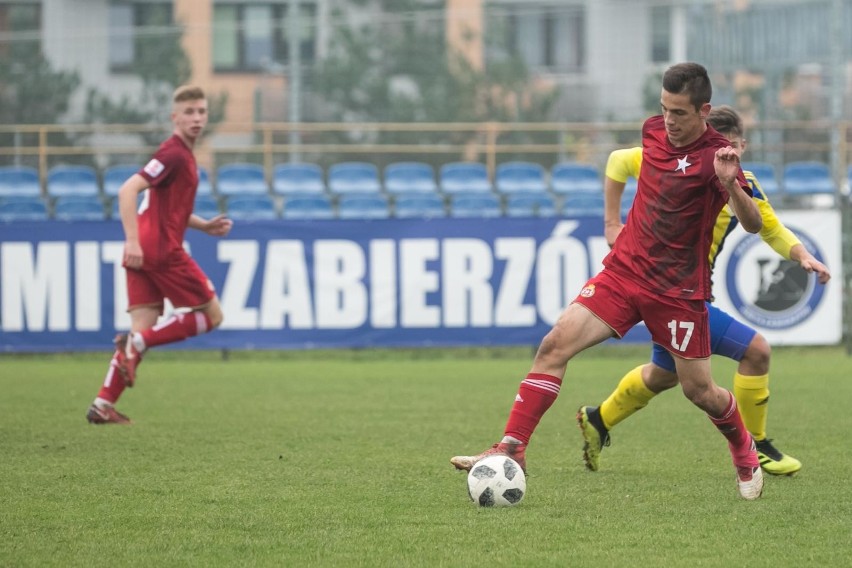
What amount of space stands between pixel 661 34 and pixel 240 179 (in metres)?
7.37

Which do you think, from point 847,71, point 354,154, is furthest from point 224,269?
point 847,71

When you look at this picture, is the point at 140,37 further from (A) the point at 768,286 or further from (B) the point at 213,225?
(B) the point at 213,225

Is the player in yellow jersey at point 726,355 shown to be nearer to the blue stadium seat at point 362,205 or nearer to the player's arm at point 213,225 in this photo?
the player's arm at point 213,225

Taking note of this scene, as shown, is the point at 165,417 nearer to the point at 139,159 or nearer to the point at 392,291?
the point at 392,291

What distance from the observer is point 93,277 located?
1451cm

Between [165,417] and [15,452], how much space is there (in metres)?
1.97

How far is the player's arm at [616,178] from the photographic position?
260 inches

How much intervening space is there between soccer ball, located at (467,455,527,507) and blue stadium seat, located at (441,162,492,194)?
45.8 ft

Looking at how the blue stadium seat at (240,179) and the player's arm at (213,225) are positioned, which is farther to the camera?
the blue stadium seat at (240,179)

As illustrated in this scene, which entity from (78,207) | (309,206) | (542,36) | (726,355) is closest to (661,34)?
(542,36)

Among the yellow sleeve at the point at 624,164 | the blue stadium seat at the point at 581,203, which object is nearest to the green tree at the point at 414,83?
the blue stadium seat at the point at 581,203

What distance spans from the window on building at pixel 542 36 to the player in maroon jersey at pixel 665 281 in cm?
1544

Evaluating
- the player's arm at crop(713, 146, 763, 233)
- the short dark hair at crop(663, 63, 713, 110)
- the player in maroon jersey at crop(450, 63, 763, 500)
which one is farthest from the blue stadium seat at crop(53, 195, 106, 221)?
the player's arm at crop(713, 146, 763, 233)

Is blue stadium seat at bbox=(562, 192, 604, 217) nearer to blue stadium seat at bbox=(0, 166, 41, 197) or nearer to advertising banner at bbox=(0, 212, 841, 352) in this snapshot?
advertising banner at bbox=(0, 212, 841, 352)
